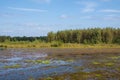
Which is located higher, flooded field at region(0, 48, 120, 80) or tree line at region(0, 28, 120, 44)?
tree line at region(0, 28, 120, 44)

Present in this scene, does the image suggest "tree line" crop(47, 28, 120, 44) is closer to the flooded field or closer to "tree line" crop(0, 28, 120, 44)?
"tree line" crop(0, 28, 120, 44)

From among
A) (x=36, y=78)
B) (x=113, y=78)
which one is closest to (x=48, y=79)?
(x=36, y=78)

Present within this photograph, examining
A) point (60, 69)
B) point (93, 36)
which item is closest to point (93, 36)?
point (93, 36)

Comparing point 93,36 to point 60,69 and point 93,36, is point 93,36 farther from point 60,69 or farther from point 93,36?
point 60,69

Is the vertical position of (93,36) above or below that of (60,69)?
above

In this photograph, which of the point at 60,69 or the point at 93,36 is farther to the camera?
the point at 93,36

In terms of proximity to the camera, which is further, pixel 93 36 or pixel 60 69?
pixel 93 36

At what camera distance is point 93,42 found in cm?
7956

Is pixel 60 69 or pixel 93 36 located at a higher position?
pixel 93 36

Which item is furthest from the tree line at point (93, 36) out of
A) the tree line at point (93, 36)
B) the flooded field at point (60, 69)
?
the flooded field at point (60, 69)

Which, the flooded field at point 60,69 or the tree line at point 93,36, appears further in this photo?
the tree line at point 93,36

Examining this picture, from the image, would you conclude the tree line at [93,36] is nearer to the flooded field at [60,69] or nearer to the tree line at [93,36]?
the tree line at [93,36]

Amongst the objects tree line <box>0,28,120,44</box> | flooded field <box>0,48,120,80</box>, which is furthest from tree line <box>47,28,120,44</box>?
flooded field <box>0,48,120,80</box>

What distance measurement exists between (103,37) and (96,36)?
2.30m
